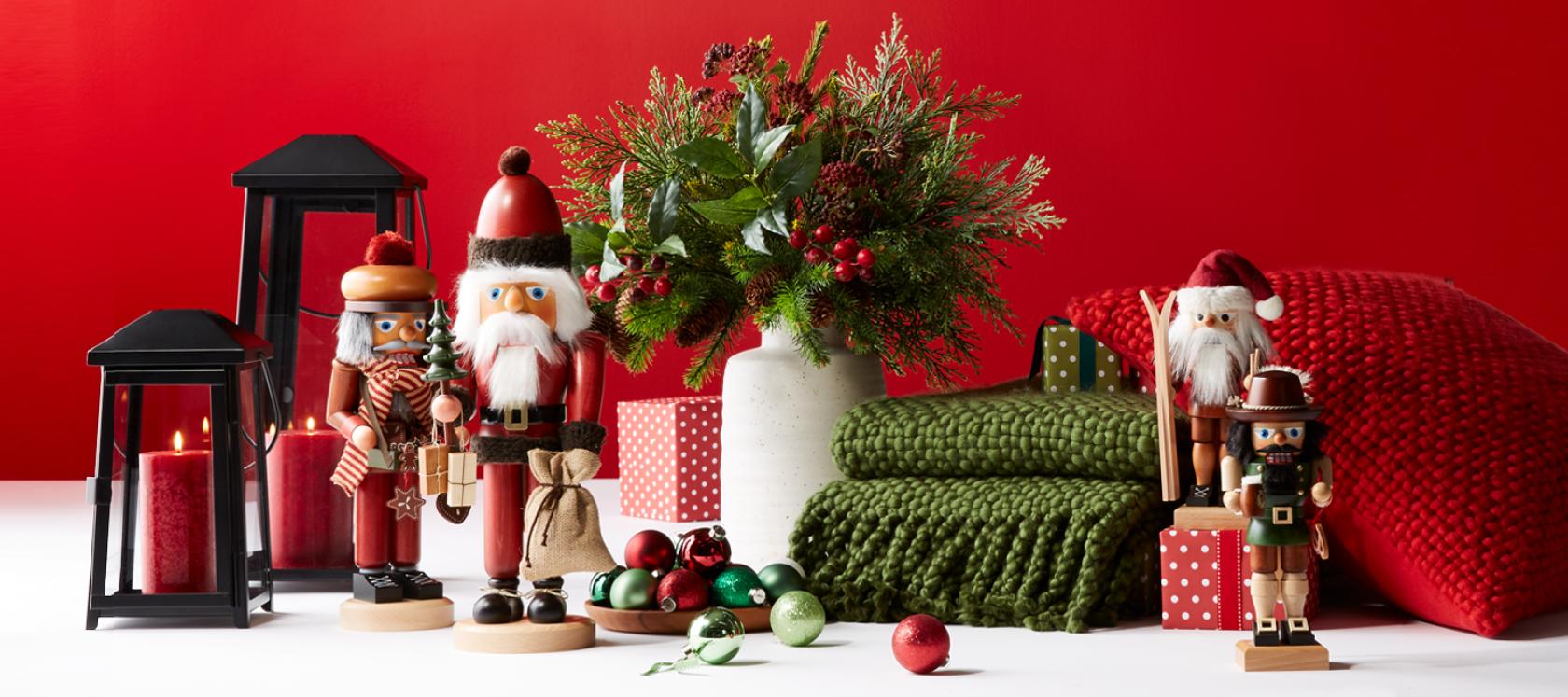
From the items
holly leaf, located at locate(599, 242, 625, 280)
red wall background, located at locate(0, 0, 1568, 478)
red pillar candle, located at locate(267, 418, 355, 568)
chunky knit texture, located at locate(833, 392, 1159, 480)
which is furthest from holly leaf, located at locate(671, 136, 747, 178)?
red wall background, located at locate(0, 0, 1568, 478)

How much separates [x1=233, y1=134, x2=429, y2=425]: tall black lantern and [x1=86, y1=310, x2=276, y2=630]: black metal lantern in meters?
0.23

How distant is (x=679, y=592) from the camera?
1.38 m

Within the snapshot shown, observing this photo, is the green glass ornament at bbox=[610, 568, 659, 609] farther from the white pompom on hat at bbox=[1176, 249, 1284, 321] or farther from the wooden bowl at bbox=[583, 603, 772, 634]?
the white pompom on hat at bbox=[1176, 249, 1284, 321]

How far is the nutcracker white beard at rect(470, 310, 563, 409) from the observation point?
57.0 inches

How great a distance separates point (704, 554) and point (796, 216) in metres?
0.34

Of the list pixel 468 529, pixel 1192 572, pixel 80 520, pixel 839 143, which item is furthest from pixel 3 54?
pixel 1192 572

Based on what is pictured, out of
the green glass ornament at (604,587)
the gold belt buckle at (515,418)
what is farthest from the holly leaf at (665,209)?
the green glass ornament at (604,587)

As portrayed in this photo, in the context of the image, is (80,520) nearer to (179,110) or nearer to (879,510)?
(179,110)

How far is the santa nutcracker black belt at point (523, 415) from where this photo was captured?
4.78 feet

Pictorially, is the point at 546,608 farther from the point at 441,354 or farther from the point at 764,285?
the point at 764,285

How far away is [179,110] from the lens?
9.11ft

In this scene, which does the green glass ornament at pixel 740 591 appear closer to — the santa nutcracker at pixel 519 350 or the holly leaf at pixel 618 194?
the santa nutcracker at pixel 519 350

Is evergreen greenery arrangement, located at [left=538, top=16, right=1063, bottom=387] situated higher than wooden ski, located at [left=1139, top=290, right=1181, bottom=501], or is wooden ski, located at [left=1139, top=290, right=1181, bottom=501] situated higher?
evergreen greenery arrangement, located at [left=538, top=16, right=1063, bottom=387]

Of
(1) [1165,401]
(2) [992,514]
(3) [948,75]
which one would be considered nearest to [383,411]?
(2) [992,514]
